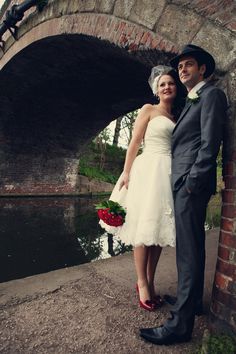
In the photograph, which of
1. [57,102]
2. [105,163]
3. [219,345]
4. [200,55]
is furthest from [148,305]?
[105,163]

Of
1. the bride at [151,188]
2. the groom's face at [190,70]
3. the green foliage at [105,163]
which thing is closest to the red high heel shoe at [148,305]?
the bride at [151,188]

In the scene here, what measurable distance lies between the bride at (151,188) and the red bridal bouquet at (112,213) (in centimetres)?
7

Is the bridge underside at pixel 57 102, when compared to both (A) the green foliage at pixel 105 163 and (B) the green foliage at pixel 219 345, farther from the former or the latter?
(B) the green foliage at pixel 219 345

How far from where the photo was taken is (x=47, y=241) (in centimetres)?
577

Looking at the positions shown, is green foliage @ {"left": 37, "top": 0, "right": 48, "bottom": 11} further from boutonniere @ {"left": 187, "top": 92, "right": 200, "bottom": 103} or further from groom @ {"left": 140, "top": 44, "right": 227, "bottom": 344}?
boutonniere @ {"left": 187, "top": 92, "right": 200, "bottom": 103}

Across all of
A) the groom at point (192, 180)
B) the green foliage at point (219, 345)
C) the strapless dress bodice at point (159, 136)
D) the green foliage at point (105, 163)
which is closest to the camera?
the green foliage at point (219, 345)

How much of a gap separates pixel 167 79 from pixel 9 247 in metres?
3.94

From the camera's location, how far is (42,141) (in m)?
12.2

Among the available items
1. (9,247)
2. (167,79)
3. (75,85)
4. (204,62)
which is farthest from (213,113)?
(75,85)

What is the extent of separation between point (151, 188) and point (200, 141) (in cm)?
56

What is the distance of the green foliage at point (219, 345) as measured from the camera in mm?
1872

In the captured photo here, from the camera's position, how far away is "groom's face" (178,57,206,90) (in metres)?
2.25

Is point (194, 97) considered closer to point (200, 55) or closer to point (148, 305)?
point (200, 55)

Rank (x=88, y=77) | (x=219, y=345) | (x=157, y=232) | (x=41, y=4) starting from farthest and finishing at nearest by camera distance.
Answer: (x=88, y=77), (x=41, y=4), (x=157, y=232), (x=219, y=345)
